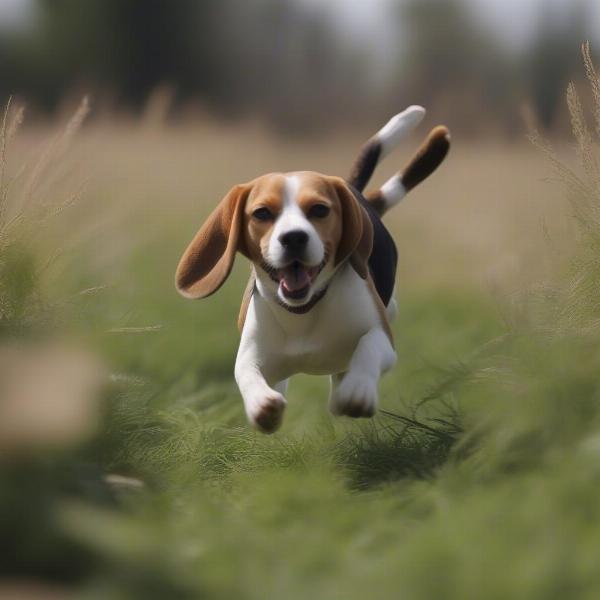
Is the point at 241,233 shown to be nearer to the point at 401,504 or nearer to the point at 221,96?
the point at 401,504

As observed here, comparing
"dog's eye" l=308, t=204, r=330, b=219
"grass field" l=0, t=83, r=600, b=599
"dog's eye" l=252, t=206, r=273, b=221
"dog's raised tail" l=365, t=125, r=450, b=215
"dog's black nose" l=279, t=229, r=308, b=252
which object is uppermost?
"dog's raised tail" l=365, t=125, r=450, b=215

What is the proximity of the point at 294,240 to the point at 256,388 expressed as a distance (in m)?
0.52

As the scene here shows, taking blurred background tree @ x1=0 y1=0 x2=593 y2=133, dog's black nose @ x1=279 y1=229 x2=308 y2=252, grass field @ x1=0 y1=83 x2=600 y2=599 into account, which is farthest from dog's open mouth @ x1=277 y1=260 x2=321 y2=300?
blurred background tree @ x1=0 y1=0 x2=593 y2=133

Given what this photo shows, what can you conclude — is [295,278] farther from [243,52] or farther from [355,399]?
[243,52]

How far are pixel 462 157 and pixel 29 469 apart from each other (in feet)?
18.9

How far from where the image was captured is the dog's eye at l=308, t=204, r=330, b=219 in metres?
3.75

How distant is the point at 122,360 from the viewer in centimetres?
575

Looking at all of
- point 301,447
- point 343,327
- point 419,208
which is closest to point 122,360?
point 301,447

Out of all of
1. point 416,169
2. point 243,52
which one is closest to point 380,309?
point 416,169

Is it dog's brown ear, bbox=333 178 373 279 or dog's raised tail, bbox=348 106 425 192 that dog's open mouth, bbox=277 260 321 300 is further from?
dog's raised tail, bbox=348 106 425 192

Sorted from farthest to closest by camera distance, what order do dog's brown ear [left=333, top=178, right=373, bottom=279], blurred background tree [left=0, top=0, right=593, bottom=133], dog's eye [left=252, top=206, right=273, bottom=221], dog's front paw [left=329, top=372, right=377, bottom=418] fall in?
1. blurred background tree [left=0, top=0, right=593, bottom=133]
2. dog's brown ear [left=333, top=178, right=373, bottom=279]
3. dog's eye [left=252, top=206, right=273, bottom=221]
4. dog's front paw [left=329, top=372, right=377, bottom=418]

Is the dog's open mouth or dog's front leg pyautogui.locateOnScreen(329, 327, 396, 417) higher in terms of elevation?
the dog's open mouth

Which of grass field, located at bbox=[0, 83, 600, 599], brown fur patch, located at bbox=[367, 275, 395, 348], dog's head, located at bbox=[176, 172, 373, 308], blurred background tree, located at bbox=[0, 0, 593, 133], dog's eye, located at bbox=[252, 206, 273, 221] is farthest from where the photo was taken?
blurred background tree, located at bbox=[0, 0, 593, 133]

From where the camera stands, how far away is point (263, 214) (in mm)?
3783
